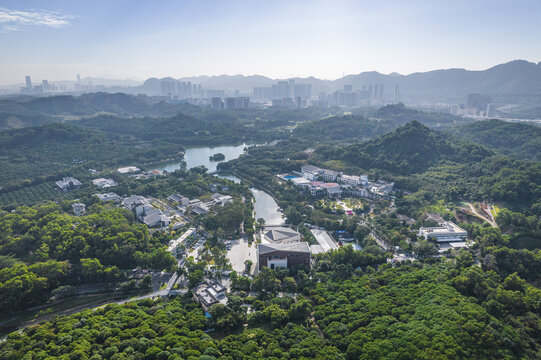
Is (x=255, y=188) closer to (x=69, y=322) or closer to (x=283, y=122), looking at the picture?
(x=69, y=322)

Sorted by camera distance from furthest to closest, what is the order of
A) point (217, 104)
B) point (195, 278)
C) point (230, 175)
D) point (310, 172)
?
point (217, 104)
point (230, 175)
point (310, 172)
point (195, 278)

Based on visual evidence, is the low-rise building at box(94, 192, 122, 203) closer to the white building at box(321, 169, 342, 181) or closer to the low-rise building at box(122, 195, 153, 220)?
the low-rise building at box(122, 195, 153, 220)

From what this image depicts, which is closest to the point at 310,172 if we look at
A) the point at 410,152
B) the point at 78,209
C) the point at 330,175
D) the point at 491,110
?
the point at 330,175

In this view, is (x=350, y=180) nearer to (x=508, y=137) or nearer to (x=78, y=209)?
(x=78, y=209)

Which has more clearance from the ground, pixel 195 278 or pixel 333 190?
pixel 333 190

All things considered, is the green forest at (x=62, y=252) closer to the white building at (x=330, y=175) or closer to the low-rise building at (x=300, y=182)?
Answer: the low-rise building at (x=300, y=182)

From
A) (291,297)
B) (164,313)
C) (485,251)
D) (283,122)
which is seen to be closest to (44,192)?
(164,313)
